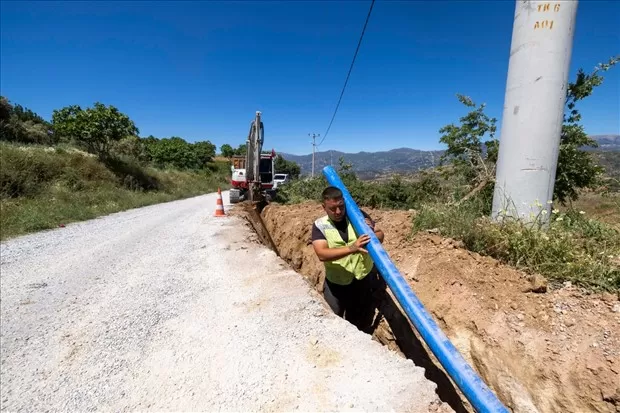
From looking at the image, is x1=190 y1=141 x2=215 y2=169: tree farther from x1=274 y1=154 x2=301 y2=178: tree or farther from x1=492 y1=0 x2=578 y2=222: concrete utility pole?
x1=492 y1=0 x2=578 y2=222: concrete utility pole

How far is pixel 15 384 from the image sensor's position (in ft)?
8.75

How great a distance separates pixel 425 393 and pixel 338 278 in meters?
1.63

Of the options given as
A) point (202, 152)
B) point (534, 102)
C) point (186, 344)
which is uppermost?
point (202, 152)

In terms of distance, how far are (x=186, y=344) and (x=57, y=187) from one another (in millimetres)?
13404

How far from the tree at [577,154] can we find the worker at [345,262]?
3277mm

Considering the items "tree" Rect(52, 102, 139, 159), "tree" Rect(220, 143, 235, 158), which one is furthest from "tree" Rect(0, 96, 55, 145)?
"tree" Rect(220, 143, 235, 158)

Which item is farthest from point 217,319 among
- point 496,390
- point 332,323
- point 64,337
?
point 496,390

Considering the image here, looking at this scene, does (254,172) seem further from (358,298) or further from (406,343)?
(406,343)

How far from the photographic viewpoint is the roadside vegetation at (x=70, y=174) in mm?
9617

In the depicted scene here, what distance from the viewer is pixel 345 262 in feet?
11.1

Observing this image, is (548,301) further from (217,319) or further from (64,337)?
(64,337)

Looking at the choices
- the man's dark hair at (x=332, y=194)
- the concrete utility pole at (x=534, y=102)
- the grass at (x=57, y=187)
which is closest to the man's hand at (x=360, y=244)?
the man's dark hair at (x=332, y=194)

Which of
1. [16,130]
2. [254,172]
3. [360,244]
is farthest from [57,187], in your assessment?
[360,244]

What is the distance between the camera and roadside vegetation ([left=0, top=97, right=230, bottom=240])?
9.62 metres
